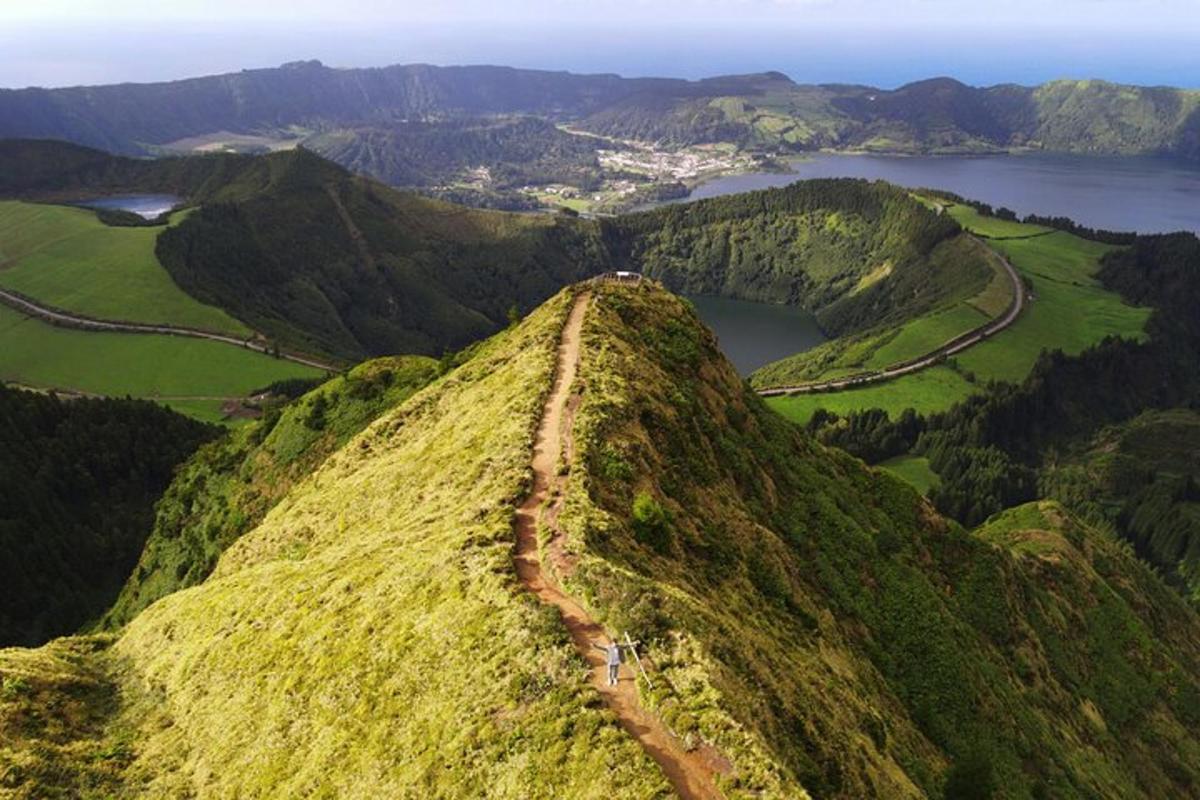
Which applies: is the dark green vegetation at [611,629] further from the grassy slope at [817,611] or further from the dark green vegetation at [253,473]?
the dark green vegetation at [253,473]

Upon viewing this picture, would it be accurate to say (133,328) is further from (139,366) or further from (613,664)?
(613,664)

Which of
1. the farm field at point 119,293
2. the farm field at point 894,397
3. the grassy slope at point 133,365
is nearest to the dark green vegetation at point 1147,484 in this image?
the farm field at point 894,397

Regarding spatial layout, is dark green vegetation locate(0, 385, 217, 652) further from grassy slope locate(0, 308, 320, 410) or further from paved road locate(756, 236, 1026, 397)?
paved road locate(756, 236, 1026, 397)

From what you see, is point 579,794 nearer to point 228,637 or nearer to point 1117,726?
point 228,637

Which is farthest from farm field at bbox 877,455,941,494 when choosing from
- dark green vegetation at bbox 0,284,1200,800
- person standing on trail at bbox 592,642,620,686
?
person standing on trail at bbox 592,642,620,686

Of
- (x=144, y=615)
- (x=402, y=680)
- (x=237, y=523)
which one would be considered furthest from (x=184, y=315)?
(x=402, y=680)

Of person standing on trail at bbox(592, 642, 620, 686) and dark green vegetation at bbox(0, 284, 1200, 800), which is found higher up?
person standing on trail at bbox(592, 642, 620, 686)

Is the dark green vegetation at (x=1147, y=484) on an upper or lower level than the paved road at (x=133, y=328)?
lower
